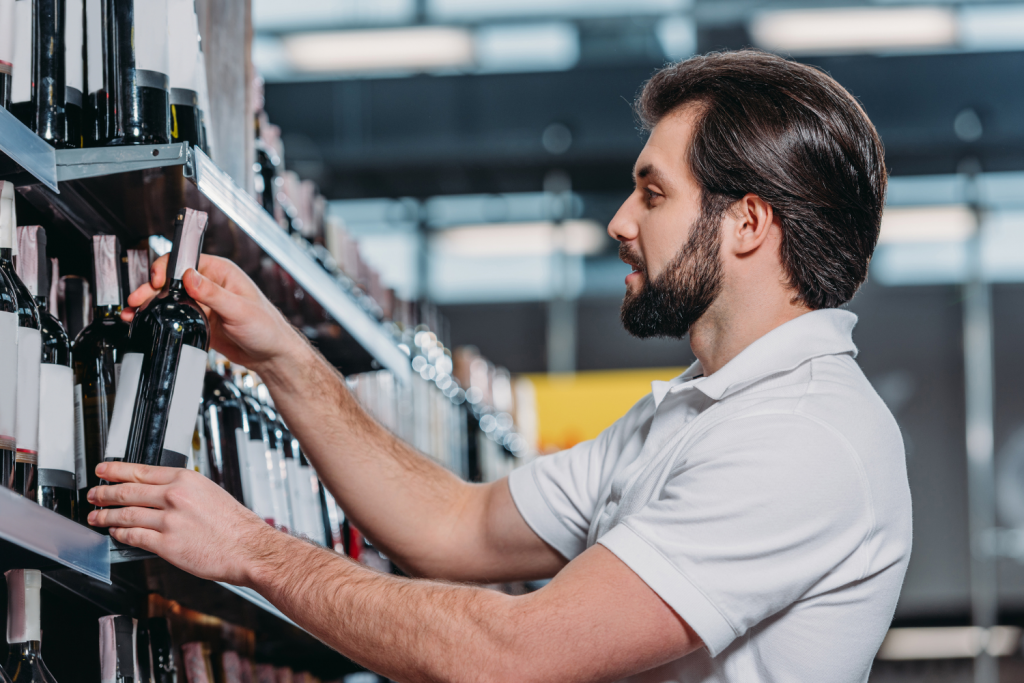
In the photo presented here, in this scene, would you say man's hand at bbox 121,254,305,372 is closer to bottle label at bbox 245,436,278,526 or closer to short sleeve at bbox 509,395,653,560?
bottle label at bbox 245,436,278,526

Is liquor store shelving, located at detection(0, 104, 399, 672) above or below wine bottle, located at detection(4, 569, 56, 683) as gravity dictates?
above

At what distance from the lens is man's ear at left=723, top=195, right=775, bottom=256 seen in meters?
1.56

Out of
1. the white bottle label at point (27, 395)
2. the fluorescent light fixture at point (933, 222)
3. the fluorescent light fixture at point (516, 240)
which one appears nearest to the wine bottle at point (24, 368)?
the white bottle label at point (27, 395)

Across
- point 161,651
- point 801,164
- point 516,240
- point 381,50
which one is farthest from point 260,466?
point 516,240

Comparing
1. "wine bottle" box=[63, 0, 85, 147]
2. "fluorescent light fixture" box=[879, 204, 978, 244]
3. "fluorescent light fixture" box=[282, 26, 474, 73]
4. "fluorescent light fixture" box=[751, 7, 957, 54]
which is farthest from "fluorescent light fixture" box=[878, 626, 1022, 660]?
"wine bottle" box=[63, 0, 85, 147]

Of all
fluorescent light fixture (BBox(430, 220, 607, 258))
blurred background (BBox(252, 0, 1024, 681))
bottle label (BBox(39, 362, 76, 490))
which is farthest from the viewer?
fluorescent light fixture (BBox(430, 220, 607, 258))

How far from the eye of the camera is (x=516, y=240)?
25.9ft

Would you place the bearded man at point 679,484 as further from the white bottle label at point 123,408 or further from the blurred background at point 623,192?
the blurred background at point 623,192

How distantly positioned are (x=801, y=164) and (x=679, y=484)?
57 centimetres

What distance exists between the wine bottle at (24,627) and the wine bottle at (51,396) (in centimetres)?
9

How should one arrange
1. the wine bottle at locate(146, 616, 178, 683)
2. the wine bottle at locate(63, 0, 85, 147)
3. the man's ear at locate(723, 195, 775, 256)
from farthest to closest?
the man's ear at locate(723, 195, 775, 256) → the wine bottle at locate(146, 616, 178, 683) → the wine bottle at locate(63, 0, 85, 147)

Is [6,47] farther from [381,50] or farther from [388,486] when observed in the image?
[381,50]

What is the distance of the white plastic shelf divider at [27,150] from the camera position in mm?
1000

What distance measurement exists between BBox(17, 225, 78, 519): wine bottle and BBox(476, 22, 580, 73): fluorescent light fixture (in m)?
6.03
